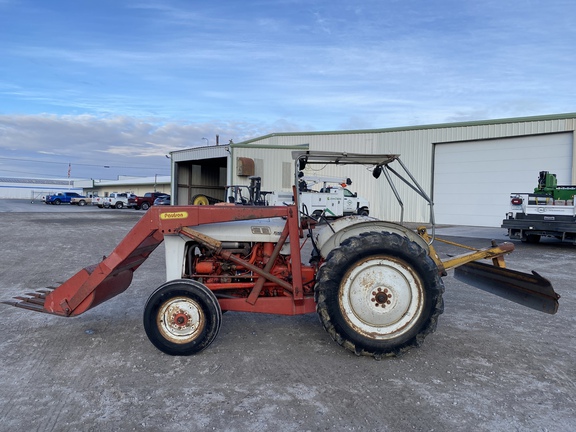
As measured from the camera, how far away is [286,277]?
447 centimetres

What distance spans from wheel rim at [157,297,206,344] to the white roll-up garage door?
18959 mm

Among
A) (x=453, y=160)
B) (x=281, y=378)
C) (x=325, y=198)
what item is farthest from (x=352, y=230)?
(x=453, y=160)

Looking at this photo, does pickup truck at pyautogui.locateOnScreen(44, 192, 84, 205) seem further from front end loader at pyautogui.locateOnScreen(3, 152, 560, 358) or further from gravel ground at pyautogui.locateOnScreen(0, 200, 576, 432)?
front end loader at pyautogui.locateOnScreen(3, 152, 560, 358)

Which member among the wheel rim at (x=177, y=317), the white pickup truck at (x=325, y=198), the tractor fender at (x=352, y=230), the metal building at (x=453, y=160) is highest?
the metal building at (x=453, y=160)

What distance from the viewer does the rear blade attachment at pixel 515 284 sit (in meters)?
4.12

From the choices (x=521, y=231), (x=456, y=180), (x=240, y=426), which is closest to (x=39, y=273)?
(x=240, y=426)

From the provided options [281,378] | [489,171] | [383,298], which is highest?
[489,171]

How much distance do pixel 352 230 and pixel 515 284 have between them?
1752 mm

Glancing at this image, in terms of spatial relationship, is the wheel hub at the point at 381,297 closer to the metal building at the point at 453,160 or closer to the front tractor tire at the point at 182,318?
the front tractor tire at the point at 182,318

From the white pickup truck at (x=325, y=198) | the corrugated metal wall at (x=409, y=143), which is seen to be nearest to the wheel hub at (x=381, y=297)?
the white pickup truck at (x=325, y=198)

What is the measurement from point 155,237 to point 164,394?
1.60m

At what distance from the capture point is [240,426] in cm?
291

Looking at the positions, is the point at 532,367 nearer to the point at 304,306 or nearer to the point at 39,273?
the point at 304,306

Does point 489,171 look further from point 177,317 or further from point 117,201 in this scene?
point 117,201
